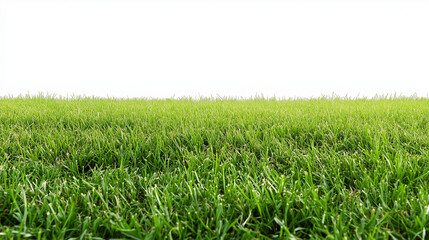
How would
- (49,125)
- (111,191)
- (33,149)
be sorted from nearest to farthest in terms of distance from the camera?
(111,191) < (33,149) < (49,125)

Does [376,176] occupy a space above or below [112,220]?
above

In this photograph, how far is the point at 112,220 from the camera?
1.40 metres

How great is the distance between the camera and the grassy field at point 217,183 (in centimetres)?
133

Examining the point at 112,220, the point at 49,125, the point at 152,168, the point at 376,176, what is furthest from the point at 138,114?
the point at 376,176

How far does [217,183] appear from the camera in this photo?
1639mm

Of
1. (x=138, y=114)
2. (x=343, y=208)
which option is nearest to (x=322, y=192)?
(x=343, y=208)

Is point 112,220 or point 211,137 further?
point 211,137

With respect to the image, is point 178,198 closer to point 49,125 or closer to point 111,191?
point 111,191

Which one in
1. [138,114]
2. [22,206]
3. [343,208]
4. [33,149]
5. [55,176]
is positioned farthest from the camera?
[138,114]

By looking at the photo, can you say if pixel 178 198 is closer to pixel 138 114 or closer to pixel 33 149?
pixel 33 149

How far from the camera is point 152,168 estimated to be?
2070 mm

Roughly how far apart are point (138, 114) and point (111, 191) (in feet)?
6.15

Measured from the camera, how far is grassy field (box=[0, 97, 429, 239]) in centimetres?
133

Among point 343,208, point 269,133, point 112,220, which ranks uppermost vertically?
point 269,133
